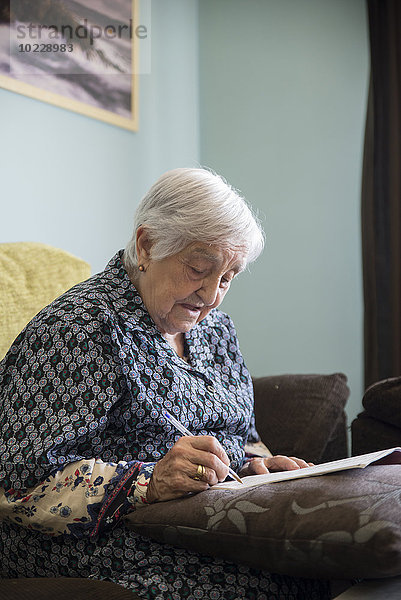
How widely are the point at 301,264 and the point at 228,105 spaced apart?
2.71 ft

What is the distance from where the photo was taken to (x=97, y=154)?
2625 millimetres

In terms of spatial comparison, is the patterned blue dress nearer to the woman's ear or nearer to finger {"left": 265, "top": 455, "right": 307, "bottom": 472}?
the woman's ear

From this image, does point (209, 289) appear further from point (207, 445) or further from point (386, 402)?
point (386, 402)

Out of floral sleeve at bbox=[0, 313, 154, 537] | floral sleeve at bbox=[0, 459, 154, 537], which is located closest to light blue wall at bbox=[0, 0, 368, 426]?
floral sleeve at bbox=[0, 313, 154, 537]

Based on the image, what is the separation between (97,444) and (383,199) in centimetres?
200

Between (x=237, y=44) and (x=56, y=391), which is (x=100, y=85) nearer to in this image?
(x=237, y=44)

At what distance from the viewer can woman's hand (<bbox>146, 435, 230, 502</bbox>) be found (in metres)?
1.18

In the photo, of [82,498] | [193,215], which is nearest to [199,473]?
[82,498]

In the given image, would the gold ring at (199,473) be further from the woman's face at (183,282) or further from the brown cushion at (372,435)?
the brown cushion at (372,435)

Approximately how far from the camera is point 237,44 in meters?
3.26

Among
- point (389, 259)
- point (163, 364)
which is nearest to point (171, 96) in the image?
point (389, 259)

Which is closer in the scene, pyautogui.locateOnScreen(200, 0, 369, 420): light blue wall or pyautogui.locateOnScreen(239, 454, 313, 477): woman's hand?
pyautogui.locateOnScreen(239, 454, 313, 477): woman's hand

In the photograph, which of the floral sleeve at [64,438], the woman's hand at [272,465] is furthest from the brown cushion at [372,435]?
the floral sleeve at [64,438]

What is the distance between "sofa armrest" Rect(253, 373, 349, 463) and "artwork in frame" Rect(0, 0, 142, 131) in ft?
4.04
